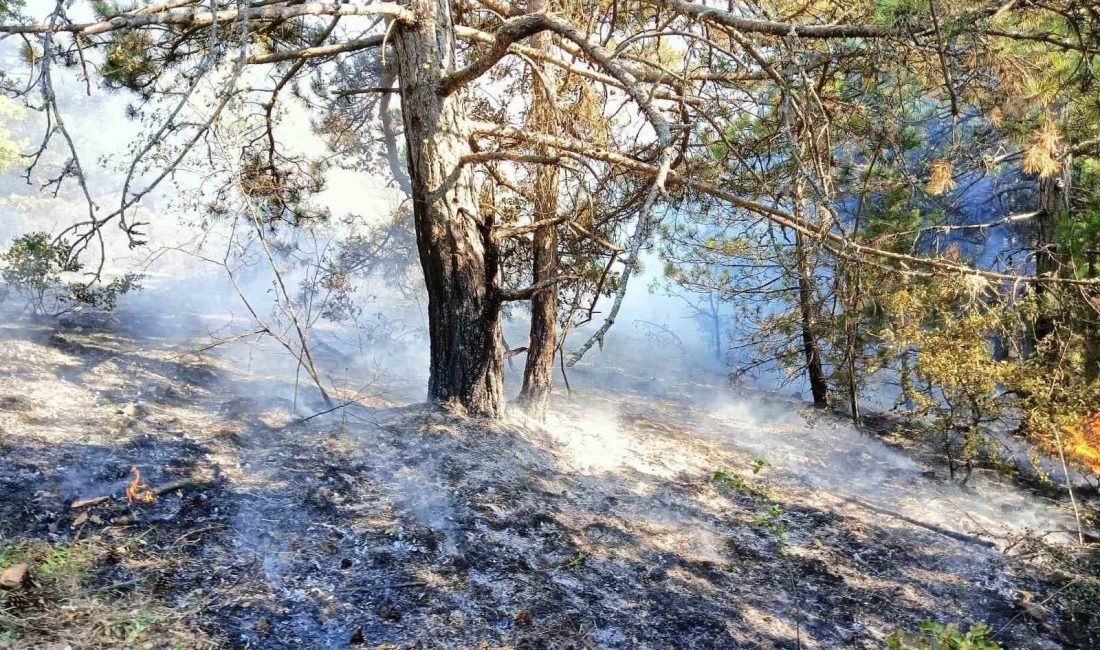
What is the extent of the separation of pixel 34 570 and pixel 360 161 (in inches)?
409

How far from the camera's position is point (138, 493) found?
3.60 metres

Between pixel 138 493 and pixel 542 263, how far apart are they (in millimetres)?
4166

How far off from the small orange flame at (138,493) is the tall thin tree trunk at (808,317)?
443 cm

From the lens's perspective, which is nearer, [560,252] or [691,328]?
[560,252]

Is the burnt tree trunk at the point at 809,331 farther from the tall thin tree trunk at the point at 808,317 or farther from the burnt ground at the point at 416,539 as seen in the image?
the burnt ground at the point at 416,539

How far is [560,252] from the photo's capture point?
6871 millimetres

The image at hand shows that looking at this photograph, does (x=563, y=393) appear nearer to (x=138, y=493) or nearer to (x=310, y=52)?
(x=310, y=52)

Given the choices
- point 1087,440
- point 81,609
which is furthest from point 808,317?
point 81,609

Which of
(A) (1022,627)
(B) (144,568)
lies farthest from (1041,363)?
(B) (144,568)

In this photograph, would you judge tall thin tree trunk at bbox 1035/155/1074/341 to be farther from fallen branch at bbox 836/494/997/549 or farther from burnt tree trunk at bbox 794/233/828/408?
fallen branch at bbox 836/494/997/549

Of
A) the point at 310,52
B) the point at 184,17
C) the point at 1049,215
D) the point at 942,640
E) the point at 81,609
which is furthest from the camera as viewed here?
the point at 1049,215

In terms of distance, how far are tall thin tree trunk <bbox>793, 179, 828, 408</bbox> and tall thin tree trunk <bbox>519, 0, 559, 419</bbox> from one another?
2.28 meters

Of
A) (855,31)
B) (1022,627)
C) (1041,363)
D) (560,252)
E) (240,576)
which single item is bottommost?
(1022,627)

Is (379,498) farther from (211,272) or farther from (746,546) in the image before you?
(211,272)
